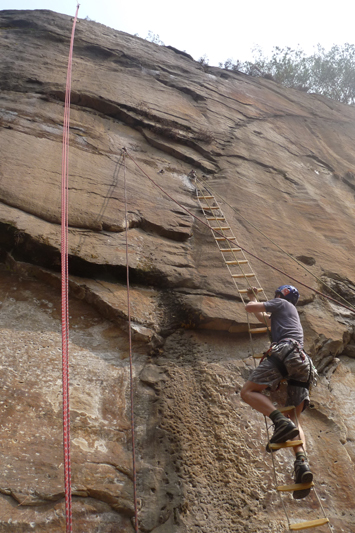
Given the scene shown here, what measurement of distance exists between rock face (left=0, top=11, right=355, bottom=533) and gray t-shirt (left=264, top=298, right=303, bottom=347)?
904 mm

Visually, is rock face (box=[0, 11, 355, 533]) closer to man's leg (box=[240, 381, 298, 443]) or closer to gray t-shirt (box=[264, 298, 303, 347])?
man's leg (box=[240, 381, 298, 443])

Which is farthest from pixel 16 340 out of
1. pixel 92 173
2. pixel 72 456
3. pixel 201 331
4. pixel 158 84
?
pixel 158 84

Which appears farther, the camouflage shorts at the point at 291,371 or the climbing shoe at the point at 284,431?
the camouflage shorts at the point at 291,371

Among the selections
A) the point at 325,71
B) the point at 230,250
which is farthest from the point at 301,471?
the point at 325,71

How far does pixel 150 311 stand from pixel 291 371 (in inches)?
73.6

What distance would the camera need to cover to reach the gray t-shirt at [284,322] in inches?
152

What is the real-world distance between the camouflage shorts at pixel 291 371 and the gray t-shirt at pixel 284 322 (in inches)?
5.8

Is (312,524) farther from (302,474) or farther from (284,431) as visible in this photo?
(284,431)

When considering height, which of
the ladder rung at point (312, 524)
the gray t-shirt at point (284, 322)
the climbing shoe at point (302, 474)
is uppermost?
the gray t-shirt at point (284, 322)

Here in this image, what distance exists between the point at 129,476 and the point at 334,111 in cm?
1223

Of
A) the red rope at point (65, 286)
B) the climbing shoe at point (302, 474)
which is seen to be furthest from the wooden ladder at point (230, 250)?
the red rope at point (65, 286)

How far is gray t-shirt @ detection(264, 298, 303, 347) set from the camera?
3.85 m

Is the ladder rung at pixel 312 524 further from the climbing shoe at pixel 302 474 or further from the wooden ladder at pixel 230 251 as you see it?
the wooden ladder at pixel 230 251

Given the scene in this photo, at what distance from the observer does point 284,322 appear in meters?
3.96
